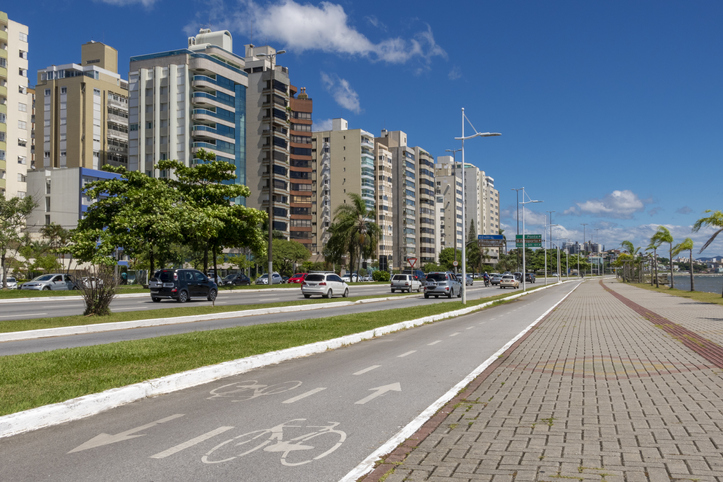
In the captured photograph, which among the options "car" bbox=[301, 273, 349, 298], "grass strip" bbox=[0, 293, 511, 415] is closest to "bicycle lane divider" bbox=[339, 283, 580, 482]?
"grass strip" bbox=[0, 293, 511, 415]

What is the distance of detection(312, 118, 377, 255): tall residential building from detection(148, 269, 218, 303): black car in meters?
90.7

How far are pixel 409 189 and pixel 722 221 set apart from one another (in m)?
105

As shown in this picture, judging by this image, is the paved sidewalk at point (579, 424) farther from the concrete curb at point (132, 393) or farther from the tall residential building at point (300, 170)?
the tall residential building at point (300, 170)

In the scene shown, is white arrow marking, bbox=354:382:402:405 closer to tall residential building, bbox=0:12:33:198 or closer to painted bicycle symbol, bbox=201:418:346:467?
painted bicycle symbol, bbox=201:418:346:467

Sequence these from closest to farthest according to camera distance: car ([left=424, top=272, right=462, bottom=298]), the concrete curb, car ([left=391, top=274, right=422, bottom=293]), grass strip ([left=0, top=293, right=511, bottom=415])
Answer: the concrete curb
grass strip ([left=0, top=293, right=511, bottom=415])
car ([left=424, top=272, right=462, bottom=298])
car ([left=391, top=274, right=422, bottom=293])

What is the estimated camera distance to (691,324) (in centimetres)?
1794

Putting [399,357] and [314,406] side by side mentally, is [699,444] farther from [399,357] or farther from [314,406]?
[399,357]

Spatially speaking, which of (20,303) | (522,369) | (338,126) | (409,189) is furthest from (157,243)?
(409,189)

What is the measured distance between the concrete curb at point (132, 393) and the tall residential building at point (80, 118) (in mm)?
96860

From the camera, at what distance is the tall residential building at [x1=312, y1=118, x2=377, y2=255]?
122 meters

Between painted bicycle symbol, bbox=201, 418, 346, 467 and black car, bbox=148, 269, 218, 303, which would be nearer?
painted bicycle symbol, bbox=201, 418, 346, 467

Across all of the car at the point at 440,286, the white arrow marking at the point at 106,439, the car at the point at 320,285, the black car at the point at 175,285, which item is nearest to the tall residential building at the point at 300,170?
the car at the point at 440,286

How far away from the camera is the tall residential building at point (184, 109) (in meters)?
86.3

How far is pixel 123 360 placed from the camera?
31.2 feet
